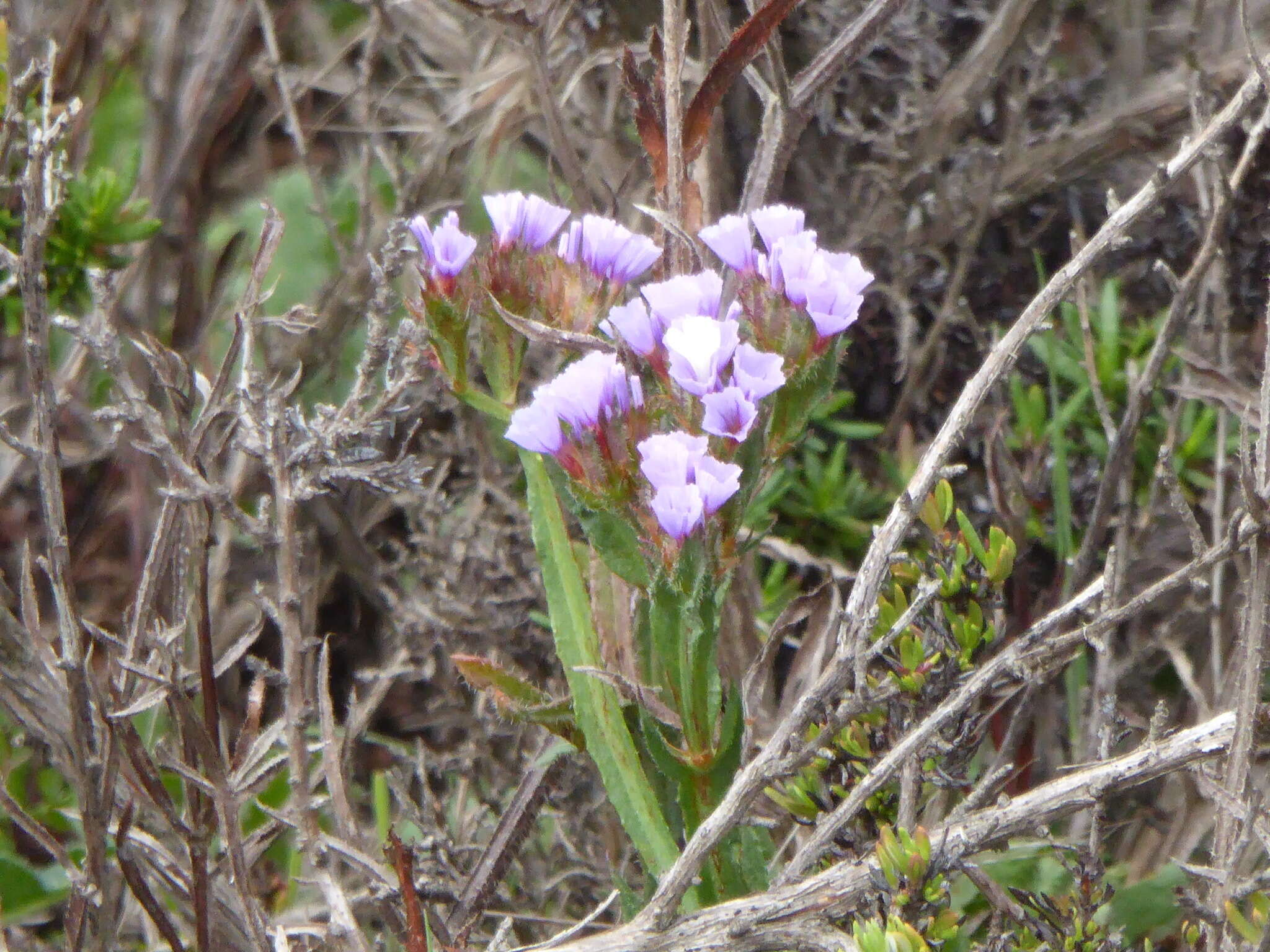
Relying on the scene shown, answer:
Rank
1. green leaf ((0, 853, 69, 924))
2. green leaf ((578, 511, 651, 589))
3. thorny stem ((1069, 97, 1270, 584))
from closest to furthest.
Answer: green leaf ((578, 511, 651, 589)), thorny stem ((1069, 97, 1270, 584)), green leaf ((0, 853, 69, 924))

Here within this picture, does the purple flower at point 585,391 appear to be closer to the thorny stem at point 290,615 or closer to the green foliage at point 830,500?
the thorny stem at point 290,615

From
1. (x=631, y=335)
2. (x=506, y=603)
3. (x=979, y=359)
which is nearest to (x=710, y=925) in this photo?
(x=631, y=335)

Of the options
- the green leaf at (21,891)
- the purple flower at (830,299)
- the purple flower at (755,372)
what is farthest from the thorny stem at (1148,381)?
the green leaf at (21,891)

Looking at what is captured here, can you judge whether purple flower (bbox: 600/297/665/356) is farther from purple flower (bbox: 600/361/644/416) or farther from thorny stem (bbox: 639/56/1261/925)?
thorny stem (bbox: 639/56/1261/925)

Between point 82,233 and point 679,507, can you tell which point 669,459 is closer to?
point 679,507

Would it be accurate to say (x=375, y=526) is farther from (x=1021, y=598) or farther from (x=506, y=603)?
(x=1021, y=598)

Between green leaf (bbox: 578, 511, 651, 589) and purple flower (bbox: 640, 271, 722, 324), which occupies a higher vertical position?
purple flower (bbox: 640, 271, 722, 324)

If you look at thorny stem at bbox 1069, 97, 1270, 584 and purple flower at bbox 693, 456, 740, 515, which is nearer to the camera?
purple flower at bbox 693, 456, 740, 515

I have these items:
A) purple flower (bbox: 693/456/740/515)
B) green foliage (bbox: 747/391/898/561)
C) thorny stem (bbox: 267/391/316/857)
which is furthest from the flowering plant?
green foliage (bbox: 747/391/898/561)
